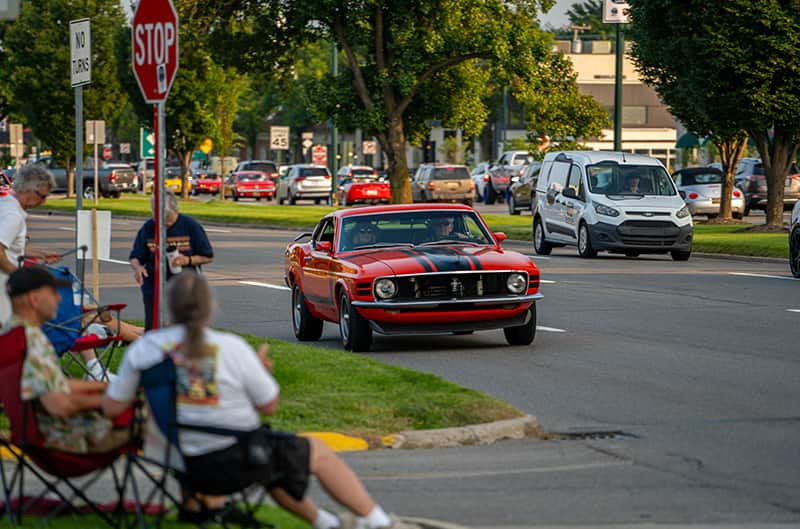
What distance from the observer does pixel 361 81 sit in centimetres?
4597

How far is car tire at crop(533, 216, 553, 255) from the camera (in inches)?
1228

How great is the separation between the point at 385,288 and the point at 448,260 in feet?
2.25

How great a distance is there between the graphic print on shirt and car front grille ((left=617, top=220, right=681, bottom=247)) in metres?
22.6

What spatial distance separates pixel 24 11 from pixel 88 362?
6171cm

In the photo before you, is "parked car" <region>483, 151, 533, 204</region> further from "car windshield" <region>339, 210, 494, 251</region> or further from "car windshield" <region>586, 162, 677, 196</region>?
"car windshield" <region>339, 210, 494, 251</region>

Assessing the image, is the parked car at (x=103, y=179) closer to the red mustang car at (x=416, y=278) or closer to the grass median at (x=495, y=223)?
the grass median at (x=495, y=223)

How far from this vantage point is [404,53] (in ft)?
147

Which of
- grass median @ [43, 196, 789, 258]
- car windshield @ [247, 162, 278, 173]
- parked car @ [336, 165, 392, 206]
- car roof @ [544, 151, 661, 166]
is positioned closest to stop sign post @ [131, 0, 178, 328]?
grass median @ [43, 196, 789, 258]

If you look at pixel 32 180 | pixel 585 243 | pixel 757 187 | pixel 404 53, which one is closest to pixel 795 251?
pixel 585 243

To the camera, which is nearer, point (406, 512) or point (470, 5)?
point (406, 512)

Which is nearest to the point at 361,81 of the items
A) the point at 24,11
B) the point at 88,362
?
the point at 24,11

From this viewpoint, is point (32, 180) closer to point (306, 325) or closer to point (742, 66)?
point (306, 325)

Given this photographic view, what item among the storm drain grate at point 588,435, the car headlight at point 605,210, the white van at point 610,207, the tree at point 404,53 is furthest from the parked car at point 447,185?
the storm drain grate at point 588,435

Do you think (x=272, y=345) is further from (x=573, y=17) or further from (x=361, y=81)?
(x=573, y=17)
